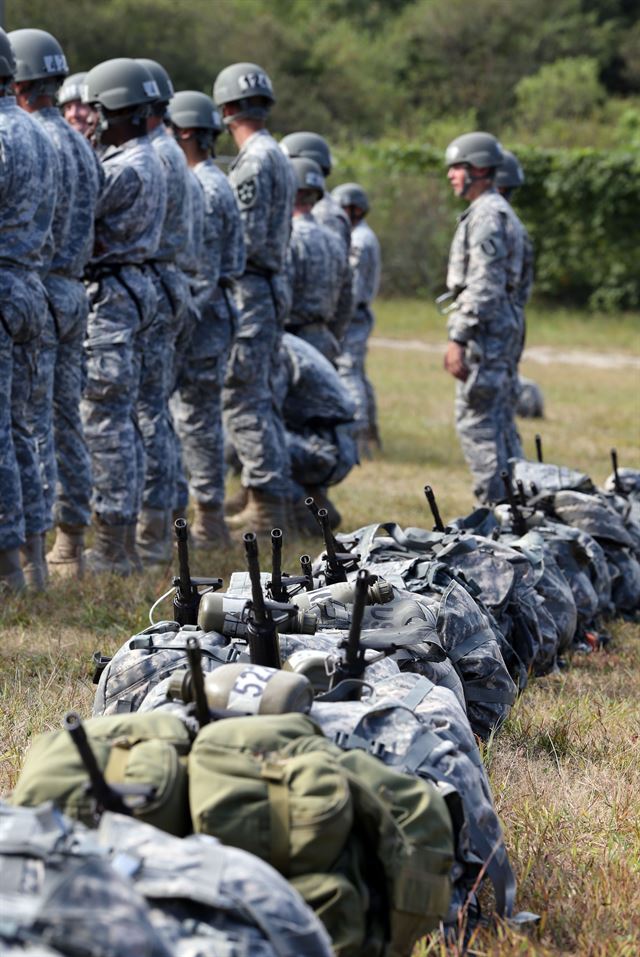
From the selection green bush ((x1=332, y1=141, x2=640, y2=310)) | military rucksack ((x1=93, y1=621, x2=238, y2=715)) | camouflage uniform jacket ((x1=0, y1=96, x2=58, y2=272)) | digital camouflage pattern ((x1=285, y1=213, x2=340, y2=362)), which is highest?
camouflage uniform jacket ((x1=0, y1=96, x2=58, y2=272))

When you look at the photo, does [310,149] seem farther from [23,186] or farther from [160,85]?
[23,186]

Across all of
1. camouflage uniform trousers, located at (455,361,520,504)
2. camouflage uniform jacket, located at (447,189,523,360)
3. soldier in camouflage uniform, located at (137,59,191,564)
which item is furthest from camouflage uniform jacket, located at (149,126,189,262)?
camouflage uniform trousers, located at (455,361,520,504)

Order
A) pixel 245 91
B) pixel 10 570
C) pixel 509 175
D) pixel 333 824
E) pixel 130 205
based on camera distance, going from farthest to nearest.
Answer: pixel 509 175 → pixel 245 91 → pixel 130 205 → pixel 10 570 → pixel 333 824

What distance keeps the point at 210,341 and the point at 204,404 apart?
0.40m

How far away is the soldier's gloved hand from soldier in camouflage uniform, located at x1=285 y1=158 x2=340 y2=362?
100cm

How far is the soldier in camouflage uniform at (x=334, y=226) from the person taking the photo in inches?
427

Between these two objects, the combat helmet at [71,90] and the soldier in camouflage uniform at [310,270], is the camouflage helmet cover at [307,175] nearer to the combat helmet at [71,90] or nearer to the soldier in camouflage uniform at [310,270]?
the soldier in camouflage uniform at [310,270]

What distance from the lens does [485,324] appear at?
Answer: 1023cm

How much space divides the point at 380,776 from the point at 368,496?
800cm

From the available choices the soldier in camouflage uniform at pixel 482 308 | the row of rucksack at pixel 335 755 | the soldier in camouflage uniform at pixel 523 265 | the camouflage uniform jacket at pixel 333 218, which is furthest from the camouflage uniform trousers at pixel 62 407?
the camouflage uniform jacket at pixel 333 218

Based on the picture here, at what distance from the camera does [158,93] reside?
7.37 meters

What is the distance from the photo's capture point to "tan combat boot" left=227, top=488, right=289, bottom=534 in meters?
9.18

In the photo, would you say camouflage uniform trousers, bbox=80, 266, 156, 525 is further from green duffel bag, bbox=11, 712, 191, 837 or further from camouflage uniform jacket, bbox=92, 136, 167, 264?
green duffel bag, bbox=11, 712, 191, 837

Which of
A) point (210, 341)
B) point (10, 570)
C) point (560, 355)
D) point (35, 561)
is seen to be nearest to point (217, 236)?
point (210, 341)
